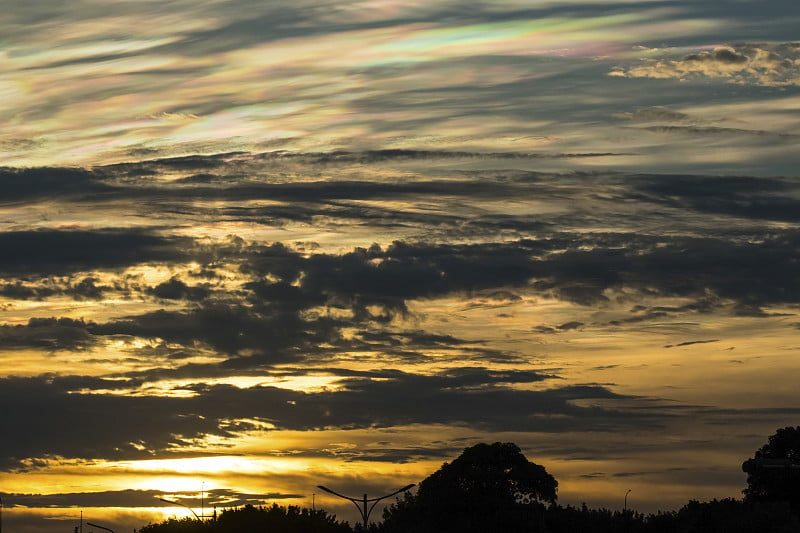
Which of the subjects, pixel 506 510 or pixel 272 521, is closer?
pixel 272 521

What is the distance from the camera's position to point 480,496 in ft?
419

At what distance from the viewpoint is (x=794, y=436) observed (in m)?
126

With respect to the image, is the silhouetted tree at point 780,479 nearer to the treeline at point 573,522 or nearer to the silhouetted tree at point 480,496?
the treeline at point 573,522

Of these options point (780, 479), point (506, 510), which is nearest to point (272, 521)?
point (506, 510)

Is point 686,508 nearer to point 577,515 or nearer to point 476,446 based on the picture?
point 577,515

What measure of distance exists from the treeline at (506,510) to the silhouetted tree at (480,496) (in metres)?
0.10

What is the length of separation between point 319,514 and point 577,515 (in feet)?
112

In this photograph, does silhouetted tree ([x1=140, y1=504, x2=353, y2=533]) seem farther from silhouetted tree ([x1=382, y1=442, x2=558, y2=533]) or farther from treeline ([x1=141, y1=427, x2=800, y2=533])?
silhouetted tree ([x1=382, y1=442, x2=558, y2=533])

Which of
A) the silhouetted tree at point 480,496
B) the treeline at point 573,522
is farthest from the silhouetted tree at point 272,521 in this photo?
the silhouetted tree at point 480,496

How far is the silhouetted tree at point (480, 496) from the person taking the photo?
122375mm

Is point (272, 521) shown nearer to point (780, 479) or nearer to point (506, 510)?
point (506, 510)

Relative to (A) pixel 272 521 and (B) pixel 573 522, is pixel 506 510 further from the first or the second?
(A) pixel 272 521

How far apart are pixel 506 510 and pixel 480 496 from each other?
209 inches

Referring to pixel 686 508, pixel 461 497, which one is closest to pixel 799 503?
pixel 686 508
